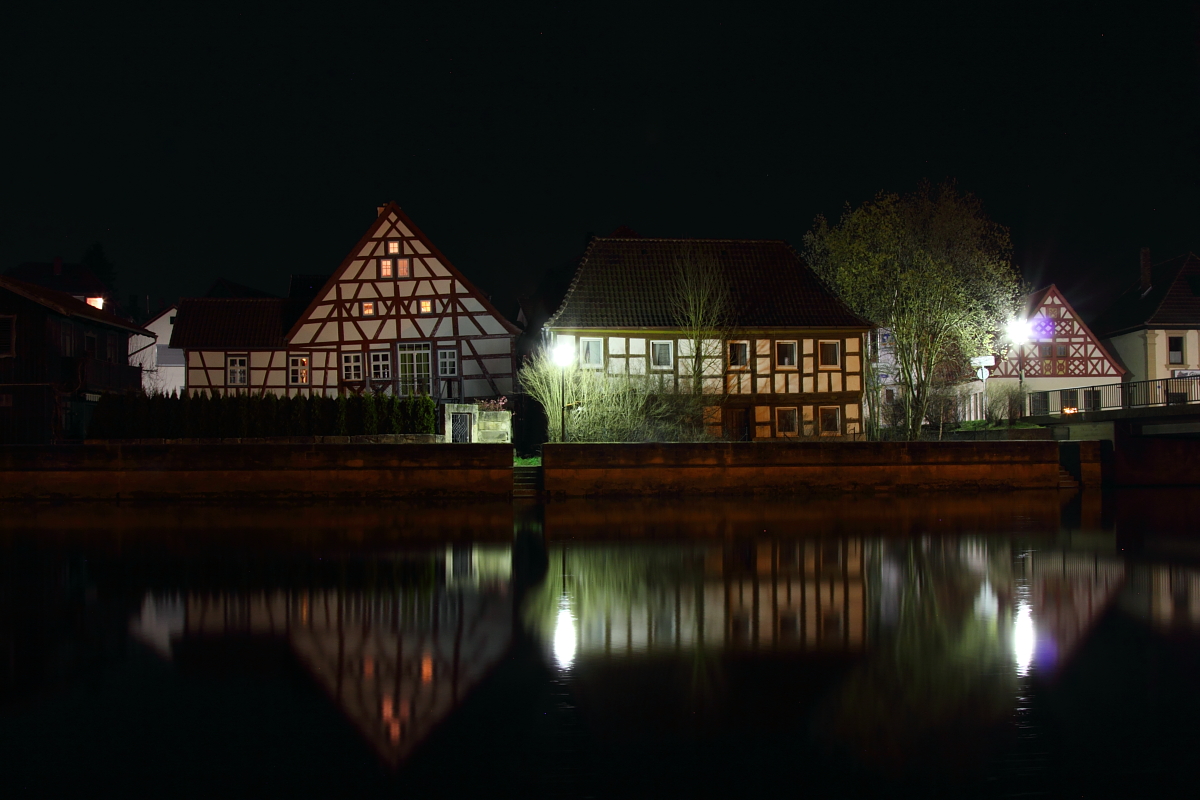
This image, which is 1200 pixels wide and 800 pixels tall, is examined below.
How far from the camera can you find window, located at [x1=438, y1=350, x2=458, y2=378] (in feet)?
124

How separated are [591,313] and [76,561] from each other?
23.0 meters

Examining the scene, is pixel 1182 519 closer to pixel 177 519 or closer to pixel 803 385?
pixel 803 385

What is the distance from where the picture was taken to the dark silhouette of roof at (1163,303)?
171ft

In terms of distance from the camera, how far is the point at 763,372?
35.8 m

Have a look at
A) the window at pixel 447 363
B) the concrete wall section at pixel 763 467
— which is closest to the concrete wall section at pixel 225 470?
the concrete wall section at pixel 763 467

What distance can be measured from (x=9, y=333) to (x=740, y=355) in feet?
84.3

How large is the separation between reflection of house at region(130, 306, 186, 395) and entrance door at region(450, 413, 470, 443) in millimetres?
33382

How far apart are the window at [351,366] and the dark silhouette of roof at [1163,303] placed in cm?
4180

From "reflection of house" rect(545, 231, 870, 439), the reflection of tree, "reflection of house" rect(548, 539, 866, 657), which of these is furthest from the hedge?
the reflection of tree

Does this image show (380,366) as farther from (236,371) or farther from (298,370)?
(236,371)

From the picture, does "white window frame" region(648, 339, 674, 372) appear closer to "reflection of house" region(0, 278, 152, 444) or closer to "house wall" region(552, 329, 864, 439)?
"house wall" region(552, 329, 864, 439)

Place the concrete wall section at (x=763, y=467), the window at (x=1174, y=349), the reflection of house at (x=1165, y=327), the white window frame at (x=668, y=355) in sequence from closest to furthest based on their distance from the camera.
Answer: the concrete wall section at (x=763, y=467) < the white window frame at (x=668, y=355) < the reflection of house at (x=1165, y=327) < the window at (x=1174, y=349)

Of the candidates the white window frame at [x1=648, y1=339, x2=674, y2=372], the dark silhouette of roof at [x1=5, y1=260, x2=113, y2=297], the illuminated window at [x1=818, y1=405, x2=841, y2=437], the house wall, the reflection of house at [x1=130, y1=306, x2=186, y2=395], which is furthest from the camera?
the dark silhouette of roof at [x1=5, y1=260, x2=113, y2=297]

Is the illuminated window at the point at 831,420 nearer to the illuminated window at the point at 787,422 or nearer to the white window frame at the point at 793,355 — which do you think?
the illuminated window at the point at 787,422
